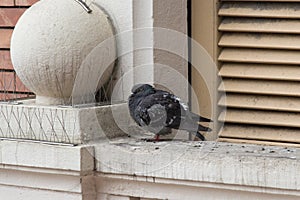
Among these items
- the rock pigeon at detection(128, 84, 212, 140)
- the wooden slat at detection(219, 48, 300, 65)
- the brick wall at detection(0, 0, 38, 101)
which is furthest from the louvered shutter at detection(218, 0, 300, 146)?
the brick wall at detection(0, 0, 38, 101)

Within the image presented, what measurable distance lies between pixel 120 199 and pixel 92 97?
0.63 metres

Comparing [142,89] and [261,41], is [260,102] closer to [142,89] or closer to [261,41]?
[261,41]

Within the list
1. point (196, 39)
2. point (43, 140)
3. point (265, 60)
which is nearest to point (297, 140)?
point (265, 60)

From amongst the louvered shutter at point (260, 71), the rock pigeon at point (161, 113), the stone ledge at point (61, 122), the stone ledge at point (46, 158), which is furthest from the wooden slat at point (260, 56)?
the stone ledge at point (46, 158)

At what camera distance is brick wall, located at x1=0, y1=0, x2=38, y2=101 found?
5.61 metres

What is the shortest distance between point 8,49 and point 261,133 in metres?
1.68

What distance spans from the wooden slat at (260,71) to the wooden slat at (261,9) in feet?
0.90

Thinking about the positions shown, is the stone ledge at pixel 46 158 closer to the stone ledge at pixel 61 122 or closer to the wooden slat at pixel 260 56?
the stone ledge at pixel 61 122

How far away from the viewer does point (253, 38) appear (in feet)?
16.7

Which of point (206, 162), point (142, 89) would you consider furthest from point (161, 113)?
point (206, 162)

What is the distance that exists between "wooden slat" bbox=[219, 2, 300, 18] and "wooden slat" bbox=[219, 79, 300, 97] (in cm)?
36

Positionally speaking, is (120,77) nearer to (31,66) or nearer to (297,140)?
(31,66)

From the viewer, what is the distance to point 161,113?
4.63m

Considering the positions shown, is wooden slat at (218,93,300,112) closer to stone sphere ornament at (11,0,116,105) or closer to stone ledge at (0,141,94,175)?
stone sphere ornament at (11,0,116,105)
